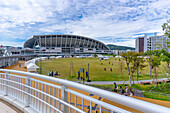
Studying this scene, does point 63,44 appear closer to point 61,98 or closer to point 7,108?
point 7,108

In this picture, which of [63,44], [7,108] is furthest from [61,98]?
[63,44]

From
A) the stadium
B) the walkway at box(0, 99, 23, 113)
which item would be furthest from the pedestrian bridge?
the stadium

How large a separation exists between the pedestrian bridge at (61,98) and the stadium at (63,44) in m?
72.0

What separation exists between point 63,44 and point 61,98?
79.4m

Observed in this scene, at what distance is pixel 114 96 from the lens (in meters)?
1.07

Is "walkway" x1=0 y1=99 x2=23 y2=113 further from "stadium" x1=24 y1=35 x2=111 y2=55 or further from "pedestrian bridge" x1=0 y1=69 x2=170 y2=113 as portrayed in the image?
"stadium" x1=24 y1=35 x2=111 y2=55

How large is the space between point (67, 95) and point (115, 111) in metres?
0.91

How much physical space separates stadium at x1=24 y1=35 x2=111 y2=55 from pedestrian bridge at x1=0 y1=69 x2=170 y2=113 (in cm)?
7201

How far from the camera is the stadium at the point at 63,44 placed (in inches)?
2867

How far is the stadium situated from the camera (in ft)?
239

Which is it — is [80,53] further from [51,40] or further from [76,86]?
[76,86]

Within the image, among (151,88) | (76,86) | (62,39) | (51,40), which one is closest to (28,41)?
(51,40)

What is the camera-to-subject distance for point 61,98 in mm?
1793

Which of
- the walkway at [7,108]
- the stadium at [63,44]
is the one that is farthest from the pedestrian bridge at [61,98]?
the stadium at [63,44]
